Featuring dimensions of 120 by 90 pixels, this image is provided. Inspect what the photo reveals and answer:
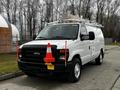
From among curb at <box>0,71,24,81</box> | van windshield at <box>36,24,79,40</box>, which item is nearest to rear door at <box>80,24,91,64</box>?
van windshield at <box>36,24,79,40</box>

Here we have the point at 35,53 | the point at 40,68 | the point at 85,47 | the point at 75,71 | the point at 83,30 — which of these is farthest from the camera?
the point at 83,30

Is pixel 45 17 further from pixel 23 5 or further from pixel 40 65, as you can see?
pixel 40 65

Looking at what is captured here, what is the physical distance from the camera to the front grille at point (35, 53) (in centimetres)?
704

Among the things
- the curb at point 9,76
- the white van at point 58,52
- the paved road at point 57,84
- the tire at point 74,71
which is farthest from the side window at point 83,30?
the curb at point 9,76

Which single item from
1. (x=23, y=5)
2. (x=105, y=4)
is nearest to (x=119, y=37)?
(x=105, y=4)

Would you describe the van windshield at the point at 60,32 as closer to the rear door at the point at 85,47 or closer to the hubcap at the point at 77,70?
the rear door at the point at 85,47

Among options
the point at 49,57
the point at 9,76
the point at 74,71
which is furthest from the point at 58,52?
the point at 9,76

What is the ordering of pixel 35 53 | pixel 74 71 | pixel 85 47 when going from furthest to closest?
pixel 85 47 < pixel 74 71 < pixel 35 53

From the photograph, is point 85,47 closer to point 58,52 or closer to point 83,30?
point 83,30

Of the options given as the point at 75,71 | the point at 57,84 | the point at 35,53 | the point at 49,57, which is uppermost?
the point at 35,53

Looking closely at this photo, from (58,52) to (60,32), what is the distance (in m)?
1.63

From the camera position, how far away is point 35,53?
7289 millimetres

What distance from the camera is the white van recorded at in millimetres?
6996

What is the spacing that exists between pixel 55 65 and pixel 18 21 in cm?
4786
